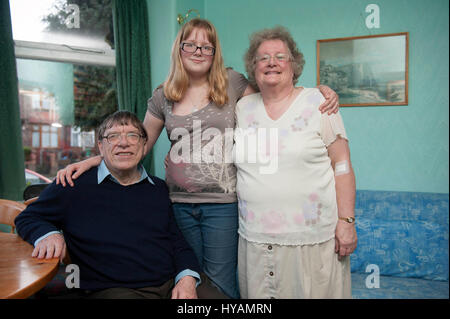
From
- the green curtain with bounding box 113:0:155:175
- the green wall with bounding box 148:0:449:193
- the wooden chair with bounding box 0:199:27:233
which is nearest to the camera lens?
the wooden chair with bounding box 0:199:27:233

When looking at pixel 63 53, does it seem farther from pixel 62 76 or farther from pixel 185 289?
pixel 185 289

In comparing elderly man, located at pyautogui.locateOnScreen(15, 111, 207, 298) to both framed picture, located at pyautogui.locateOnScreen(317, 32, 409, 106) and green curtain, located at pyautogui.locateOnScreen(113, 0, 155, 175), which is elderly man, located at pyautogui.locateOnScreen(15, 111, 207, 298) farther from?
framed picture, located at pyautogui.locateOnScreen(317, 32, 409, 106)

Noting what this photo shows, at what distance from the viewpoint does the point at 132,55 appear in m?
2.79

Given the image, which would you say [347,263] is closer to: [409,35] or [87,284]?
[87,284]

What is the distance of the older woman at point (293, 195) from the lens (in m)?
1.29

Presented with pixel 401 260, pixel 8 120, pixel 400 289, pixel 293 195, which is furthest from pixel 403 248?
pixel 8 120

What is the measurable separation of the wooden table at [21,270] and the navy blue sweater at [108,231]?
0.24 ft

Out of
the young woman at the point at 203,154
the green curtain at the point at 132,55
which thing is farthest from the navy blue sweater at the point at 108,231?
the green curtain at the point at 132,55

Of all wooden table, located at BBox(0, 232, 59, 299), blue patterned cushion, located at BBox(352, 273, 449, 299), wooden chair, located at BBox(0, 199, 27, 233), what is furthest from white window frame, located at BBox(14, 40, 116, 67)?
blue patterned cushion, located at BBox(352, 273, 449, 299)

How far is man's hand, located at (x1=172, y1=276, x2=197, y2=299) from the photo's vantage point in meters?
1.29

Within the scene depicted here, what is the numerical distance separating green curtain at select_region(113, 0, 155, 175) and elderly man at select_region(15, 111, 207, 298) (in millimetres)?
1435

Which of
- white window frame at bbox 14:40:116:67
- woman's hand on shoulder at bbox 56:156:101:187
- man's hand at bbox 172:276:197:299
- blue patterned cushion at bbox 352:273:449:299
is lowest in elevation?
blue patterned cushion at bbox 352:273:449:299

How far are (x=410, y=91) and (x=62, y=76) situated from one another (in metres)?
3.13
